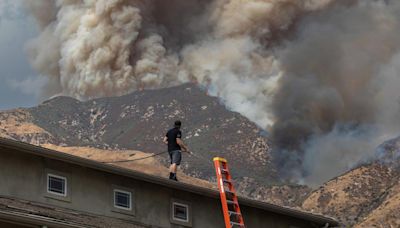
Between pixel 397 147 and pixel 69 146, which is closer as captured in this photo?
pixel 397 147

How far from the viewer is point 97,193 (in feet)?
86.4

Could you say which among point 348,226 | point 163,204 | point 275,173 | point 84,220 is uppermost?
point 275,173

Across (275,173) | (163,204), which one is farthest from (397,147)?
(163,204)

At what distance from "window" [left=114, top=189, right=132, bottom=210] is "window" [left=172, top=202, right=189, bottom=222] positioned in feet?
5.36

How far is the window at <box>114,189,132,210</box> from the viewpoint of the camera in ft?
87.9

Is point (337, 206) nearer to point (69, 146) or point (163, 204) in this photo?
point (69, 146)

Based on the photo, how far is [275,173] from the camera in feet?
616

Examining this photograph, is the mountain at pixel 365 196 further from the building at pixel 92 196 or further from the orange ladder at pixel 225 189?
the orange ladder at pixel 225 189

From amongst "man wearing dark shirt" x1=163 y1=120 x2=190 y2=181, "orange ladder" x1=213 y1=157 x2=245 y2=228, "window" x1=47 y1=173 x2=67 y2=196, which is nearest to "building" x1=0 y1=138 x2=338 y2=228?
"window" x1=47 y1=173 x2=67 y2=196

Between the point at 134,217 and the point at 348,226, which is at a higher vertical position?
the point at 348,226

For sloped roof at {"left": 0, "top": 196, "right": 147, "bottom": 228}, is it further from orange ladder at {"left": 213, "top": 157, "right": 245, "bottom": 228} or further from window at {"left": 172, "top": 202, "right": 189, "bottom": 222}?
orange ladder at {"left": 213, "top": 157, "right": 245, "bottom": 228}

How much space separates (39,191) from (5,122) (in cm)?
16001

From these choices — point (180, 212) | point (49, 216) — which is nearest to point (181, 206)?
point (180, 212)

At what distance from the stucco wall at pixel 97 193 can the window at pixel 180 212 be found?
16 centimetres
